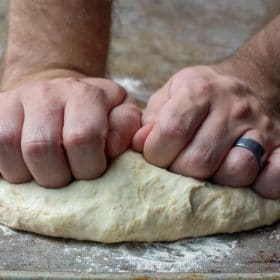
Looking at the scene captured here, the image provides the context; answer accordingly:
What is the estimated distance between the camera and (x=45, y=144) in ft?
3.17

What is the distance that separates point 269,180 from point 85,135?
36cm

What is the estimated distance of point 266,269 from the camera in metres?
0.90

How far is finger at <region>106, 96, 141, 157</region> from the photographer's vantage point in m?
1.03

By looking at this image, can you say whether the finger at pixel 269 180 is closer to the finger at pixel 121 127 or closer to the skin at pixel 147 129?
the skin at pixel 147 129

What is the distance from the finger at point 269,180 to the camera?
105 cm

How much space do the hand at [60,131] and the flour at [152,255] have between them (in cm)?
14

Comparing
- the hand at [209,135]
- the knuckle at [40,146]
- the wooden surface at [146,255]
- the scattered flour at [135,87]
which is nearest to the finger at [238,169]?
the hand at [209,135]

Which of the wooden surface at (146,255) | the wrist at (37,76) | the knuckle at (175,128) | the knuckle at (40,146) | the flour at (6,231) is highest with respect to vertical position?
the knuckle at (175,128)

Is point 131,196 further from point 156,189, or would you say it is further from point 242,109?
point 242,109

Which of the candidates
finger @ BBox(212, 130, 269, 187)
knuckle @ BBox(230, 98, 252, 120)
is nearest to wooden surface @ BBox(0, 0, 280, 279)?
finger @ BBox(212, 130, 269, 187)

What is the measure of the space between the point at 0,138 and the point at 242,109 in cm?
47

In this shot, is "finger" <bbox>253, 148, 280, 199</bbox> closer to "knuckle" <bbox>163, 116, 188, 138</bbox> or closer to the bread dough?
the bread dough

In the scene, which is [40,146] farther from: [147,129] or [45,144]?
[147,129]

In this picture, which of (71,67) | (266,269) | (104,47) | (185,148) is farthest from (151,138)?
(104,47)
